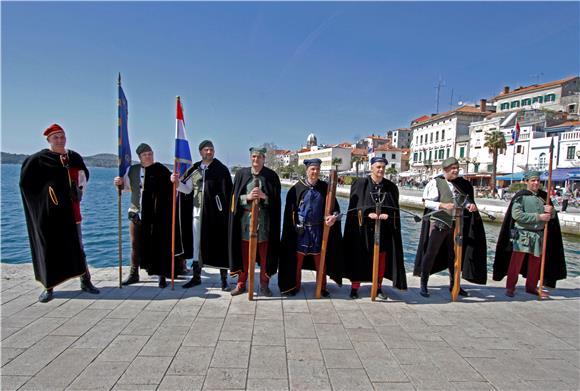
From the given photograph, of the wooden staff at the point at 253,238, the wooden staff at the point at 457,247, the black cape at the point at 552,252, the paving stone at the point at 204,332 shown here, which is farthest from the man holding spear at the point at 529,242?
the paving stone at the point at 204,332

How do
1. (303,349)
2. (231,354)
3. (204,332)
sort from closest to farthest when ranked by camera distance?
(231,354), (303,349), (204,332)

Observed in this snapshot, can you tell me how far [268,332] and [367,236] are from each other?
204cm

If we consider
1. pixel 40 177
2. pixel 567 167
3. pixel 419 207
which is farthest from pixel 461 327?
pixel 567 167

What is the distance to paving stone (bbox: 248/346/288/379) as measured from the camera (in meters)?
2.85

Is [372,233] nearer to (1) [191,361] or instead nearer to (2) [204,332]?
(2) [204,332]

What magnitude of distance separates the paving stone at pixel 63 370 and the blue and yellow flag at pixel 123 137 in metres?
2.64

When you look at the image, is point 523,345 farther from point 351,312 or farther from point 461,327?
point 351,312

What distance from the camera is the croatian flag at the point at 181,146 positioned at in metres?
4.95

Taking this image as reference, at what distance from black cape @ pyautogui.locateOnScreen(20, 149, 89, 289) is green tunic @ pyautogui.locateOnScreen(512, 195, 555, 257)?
6474 millimetres

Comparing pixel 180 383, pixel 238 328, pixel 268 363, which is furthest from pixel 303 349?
pixel 180 383

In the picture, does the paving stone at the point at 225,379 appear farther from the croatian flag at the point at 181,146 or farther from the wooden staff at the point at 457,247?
the wooden staff at the point at 457,247

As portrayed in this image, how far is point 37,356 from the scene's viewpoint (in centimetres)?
304

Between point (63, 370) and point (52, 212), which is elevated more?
point (52, 212)

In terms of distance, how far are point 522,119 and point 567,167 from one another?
1136 centimetres
